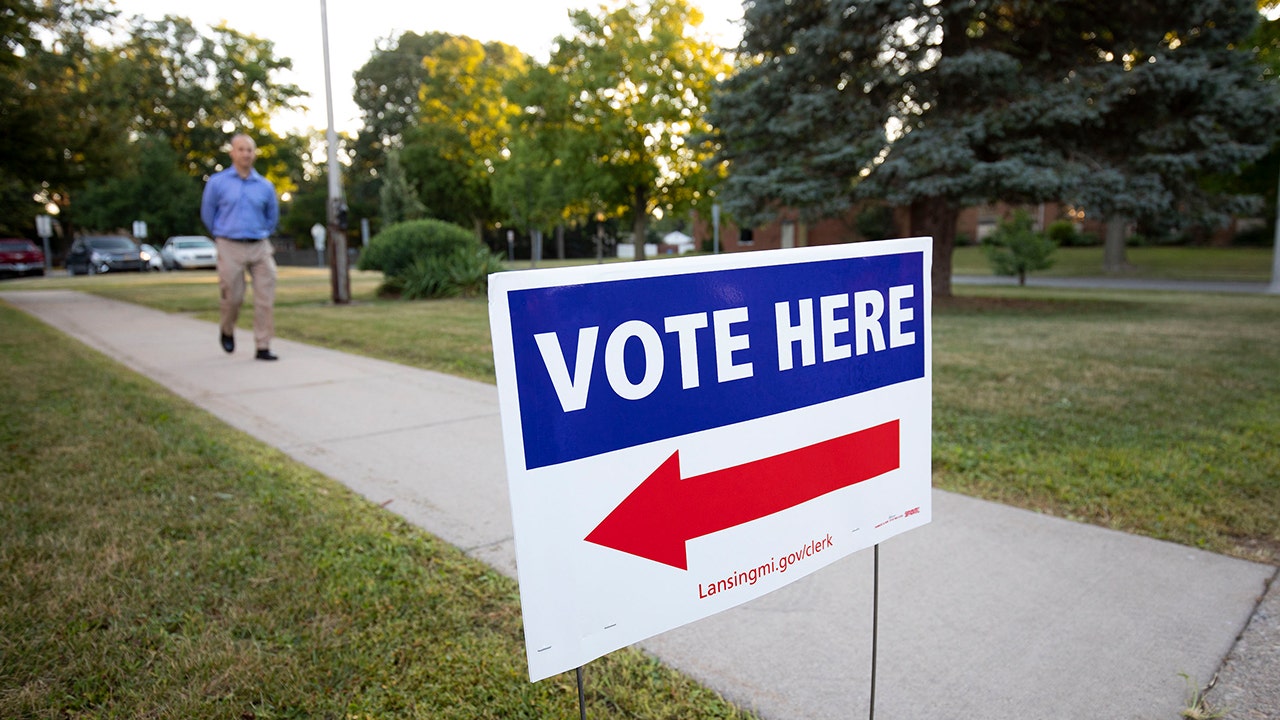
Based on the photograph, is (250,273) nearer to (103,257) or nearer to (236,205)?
(236,205)

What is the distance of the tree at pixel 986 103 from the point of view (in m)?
12.1

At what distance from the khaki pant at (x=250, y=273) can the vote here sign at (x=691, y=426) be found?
681 cm

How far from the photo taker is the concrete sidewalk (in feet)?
7.37

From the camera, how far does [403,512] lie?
3.67 metres

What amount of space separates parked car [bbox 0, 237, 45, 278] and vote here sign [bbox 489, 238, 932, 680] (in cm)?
3964

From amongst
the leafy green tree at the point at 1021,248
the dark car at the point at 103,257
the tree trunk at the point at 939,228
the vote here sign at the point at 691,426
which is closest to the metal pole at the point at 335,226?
the tree trunk at the point at 939,228

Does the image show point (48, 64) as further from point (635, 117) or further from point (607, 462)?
point (607, 462)

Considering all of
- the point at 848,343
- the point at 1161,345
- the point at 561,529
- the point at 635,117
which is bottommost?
the point at 1161,345

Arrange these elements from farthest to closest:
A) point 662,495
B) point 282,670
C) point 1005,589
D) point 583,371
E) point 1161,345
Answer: point 1161,345 → point 1005,589 → point 282,670 → point 662,495 → point 583,371

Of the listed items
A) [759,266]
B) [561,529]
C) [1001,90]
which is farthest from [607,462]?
[1001,90]

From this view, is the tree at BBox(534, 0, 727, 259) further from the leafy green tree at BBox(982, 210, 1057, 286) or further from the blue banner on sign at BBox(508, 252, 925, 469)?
the blue banner on sign at BBox(508, 252, 925, 469)

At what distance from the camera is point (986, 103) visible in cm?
1305

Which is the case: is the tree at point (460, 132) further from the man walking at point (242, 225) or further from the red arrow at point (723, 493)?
the red arrow at point (723, 493)

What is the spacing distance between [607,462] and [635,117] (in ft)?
90.0
